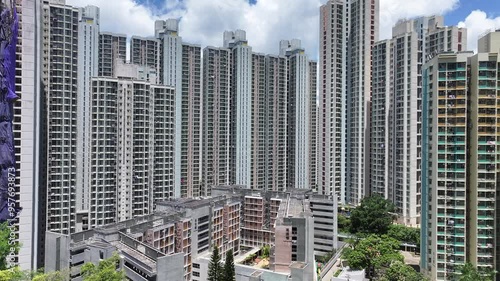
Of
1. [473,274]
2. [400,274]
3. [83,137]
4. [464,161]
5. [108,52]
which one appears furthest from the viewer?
[108,52]

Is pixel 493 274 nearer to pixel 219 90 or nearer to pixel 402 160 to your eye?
pixel 402 160

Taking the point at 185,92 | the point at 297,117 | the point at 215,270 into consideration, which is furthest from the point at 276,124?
the point at 215,270

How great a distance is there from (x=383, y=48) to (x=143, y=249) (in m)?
39.1

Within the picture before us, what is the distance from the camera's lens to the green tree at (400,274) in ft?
90.8

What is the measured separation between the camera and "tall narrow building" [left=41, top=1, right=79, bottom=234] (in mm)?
35125

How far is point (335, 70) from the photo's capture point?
53.2 metres

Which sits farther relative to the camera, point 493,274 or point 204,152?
point 204,152

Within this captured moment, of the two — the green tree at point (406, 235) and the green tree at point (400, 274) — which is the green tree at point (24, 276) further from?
the green tree at point (406, 235)

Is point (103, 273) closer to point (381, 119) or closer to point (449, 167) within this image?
point (449, 167)

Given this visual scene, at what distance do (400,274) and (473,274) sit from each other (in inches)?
190

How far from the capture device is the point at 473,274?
24781 mm

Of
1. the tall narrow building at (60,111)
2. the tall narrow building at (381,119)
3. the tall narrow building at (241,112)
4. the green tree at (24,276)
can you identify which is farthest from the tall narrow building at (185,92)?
the green tree at (24,276)

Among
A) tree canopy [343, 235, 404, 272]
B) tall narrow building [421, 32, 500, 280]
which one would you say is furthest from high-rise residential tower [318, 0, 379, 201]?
tall narrow building [421, 32, 500, 280]

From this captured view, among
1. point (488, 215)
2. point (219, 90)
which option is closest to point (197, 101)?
point (219, 90)
